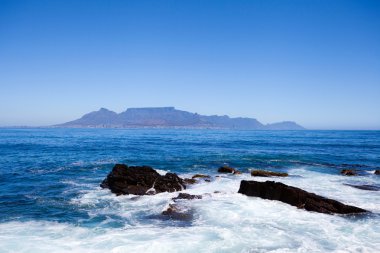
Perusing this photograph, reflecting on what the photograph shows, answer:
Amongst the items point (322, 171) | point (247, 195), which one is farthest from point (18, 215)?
point (322, 171)

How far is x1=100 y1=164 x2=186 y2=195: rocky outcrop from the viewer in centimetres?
2544

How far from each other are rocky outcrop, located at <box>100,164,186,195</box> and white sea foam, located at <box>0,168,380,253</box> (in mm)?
1813

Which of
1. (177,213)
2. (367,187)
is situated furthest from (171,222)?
(367,187)

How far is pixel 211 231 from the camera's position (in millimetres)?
16594

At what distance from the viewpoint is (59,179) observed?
31781 mm

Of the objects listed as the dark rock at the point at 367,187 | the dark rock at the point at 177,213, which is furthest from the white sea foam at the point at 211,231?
the dark rock at the point at 367,187

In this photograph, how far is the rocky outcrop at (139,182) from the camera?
25.4 meters

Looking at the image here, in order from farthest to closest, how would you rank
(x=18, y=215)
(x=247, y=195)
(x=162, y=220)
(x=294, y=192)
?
(x=247, y=195) < (x=294, y=192) < (x=18, y=215) < (x=162, y=220)

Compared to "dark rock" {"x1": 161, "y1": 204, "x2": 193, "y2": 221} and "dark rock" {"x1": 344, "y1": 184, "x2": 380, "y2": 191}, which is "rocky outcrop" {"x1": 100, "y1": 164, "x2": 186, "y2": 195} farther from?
"dark rock" {"x1": 344, "y1": 184, "x2": 380, "y2": 191}

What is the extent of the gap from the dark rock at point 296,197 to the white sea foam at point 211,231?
0.77 meters

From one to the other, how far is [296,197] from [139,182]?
13.4m

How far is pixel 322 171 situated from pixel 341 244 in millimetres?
26379

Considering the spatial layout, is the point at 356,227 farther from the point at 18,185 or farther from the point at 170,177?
the point at 18,185

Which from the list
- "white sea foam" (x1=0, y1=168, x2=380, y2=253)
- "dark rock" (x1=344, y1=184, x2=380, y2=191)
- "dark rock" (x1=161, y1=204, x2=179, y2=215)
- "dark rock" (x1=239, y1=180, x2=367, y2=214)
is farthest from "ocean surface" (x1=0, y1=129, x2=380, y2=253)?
"dark rock" (x1=344, y1=184, x2=380, y2=191)
